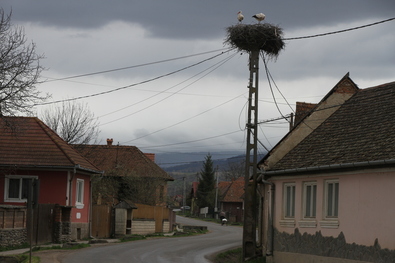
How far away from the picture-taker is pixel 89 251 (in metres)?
25.7

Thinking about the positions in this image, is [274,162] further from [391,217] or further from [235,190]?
[235,190]

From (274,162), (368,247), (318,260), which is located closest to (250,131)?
(274,162)

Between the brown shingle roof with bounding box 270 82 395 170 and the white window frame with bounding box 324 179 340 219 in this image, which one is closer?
the brown shingle roof with bounding box 270 82 395 170

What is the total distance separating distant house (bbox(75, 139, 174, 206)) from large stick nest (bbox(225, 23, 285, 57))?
24.3m

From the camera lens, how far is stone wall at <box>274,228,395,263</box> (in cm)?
1673

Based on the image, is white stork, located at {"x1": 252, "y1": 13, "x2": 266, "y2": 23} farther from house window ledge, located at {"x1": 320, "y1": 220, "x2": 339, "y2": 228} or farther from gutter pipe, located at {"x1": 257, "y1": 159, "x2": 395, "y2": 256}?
house window ledge, located at {"x1": 320, "y1": 220, "x2": 339, "y2": 228}

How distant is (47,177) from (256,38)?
43.8 ft

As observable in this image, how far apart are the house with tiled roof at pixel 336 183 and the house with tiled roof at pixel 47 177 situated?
1018 centimetres

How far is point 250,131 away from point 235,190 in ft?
240

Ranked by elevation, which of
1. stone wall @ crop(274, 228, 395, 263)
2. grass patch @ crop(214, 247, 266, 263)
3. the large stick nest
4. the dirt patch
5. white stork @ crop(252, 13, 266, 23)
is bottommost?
grass patch @ crop(214, 247, 266, 263)

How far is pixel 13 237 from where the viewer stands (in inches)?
1054

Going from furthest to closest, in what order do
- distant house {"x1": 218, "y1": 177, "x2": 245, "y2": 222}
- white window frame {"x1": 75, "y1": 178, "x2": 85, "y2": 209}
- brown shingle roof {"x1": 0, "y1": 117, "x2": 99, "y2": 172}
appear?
1. distant house {"x1": 218, "y1": 177, "x2": 245, "y2": 222}
2. white window frame {"x1": 75, "y1": 178, "x2": 85, "y2": 209}
3. brown shingle roof {"x1": 0, "y1": 117, "x2": 99, "y2": 172}

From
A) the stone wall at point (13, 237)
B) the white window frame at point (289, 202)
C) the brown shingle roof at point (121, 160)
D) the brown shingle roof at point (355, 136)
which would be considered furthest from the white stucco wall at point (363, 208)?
the brown shingle roof at point (121, 160)

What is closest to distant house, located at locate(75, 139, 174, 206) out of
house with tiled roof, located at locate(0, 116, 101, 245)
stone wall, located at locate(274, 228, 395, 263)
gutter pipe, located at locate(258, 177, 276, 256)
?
house with tiled roof, located at locate(0, 116, 101, 245)
